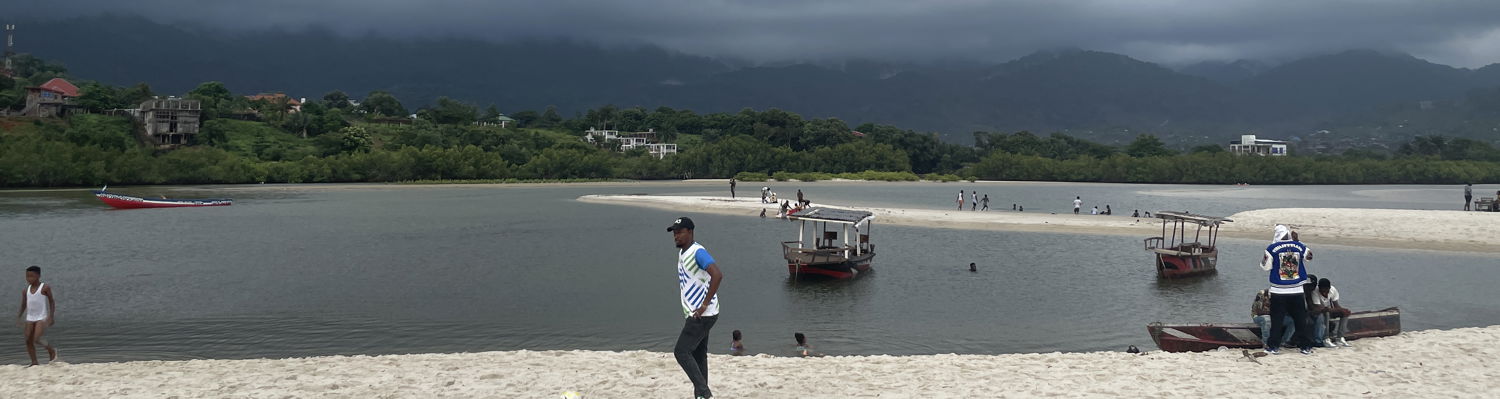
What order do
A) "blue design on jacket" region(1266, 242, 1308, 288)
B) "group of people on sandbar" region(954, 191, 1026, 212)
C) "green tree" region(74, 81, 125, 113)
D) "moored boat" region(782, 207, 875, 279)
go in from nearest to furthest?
"blue design on jacket" region(1266, 242, 1308, 288)
"moored boat" region(782, 207, 875, 279)
"group of people on sandbar" region(954, 191, 1026, 212)
"green tree" region(74, 81, 125, 113)

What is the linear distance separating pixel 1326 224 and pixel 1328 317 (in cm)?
3479

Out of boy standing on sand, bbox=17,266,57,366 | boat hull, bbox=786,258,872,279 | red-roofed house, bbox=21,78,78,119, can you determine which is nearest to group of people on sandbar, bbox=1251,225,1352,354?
boat hull, bbox=786,258,872,279

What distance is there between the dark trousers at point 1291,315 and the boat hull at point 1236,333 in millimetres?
774

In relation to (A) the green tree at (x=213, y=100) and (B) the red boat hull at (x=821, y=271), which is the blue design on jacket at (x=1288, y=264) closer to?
(B) the red boat hull at (x=821, y=271)

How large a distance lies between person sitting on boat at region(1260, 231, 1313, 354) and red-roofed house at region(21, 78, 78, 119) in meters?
167

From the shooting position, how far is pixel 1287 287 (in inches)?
527

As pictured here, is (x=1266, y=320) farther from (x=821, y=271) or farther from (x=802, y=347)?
(x=821, y=271)

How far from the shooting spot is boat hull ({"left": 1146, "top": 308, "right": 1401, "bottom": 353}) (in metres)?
14.7

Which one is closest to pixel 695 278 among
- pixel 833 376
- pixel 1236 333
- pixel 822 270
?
pixel 833 376

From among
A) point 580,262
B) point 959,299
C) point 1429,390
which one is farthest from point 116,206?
point 1429,390

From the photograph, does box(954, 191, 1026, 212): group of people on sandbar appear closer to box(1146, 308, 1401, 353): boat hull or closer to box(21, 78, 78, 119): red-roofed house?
box(1146, 308, 1401, 353): boat hull

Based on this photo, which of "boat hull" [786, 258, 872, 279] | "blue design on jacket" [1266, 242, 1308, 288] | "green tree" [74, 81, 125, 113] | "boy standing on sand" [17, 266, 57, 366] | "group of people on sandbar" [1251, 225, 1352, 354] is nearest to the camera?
"blue design on jacket" [1266, 242, 1308, 288]

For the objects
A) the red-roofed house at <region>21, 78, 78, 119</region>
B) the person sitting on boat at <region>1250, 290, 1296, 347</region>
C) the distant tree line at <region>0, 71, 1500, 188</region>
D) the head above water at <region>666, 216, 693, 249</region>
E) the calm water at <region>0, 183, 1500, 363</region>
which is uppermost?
the red-roofed house at <region>21, 78, 78, 119</region>


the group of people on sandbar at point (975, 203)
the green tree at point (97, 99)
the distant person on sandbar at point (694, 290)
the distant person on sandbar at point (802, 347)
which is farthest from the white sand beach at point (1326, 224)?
the green tree at point (97, 99)
